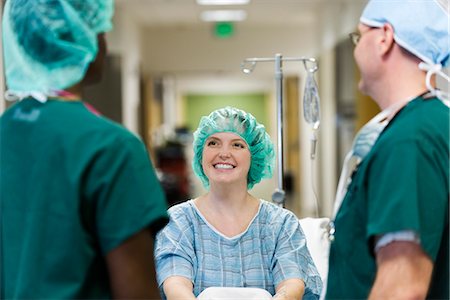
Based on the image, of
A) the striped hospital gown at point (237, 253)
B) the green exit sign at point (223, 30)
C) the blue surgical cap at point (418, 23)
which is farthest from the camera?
the green exit sign at point (223, 30)

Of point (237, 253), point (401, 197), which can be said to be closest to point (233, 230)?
point (237, 253)

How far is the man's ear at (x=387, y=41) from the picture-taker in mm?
1334

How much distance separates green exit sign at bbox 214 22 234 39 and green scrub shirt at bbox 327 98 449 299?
5.01m

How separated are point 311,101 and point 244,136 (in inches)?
12.4

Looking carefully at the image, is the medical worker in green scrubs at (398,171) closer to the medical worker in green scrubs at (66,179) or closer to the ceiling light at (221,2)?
the medical worker in green scrubs at (66,179)

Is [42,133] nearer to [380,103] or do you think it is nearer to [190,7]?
[380,103]

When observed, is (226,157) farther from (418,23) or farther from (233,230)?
(418,23)

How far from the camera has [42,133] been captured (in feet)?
3.88

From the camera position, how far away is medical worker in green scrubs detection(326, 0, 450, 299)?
1.21 m

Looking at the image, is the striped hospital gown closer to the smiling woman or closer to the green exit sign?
the smiling woman

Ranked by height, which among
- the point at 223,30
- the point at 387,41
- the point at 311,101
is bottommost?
the point at 311,101

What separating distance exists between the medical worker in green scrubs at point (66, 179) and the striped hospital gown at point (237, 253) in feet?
2.17

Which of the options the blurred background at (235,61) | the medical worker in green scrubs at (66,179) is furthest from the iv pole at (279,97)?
the blurred background at (235,61)

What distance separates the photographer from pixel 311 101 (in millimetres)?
2092
